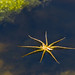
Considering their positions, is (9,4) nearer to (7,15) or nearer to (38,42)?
(7,15)

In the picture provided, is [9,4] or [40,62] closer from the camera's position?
[40,62]

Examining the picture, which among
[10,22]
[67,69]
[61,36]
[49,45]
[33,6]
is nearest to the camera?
[67,69]

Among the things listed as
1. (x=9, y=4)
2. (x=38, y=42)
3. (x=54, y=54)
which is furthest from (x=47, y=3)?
(x=54, y=54)

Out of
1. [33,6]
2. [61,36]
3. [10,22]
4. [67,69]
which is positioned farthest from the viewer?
[33,6]

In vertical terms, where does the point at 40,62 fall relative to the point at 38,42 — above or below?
below

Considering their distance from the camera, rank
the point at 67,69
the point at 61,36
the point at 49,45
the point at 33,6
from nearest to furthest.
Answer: the point at 67,69 < the point at 49,45 < the point at 61,36 < the point at 33,6

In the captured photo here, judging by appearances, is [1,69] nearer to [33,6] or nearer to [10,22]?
[10,22]

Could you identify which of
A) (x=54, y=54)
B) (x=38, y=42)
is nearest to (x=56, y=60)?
(x=54, y=54)

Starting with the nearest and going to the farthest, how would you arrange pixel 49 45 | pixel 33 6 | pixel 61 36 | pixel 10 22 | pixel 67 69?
pixel 67 69, pixel 49 45, pixel 61 36, pixel 10 22, pixel 33 6

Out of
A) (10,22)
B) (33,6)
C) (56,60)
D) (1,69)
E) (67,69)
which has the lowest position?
(67,69)
